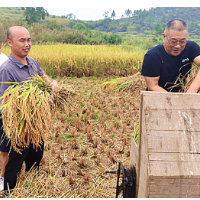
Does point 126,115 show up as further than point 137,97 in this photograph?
No

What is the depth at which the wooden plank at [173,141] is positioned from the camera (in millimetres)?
1251

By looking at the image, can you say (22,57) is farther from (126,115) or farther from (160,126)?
(126,115)

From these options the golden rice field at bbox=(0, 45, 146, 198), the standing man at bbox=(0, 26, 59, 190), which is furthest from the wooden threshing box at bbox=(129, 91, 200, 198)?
the standing man at bbox=(0, 26, 59, 190)

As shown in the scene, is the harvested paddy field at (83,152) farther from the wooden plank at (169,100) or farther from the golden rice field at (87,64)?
the golden rice field at (87,64)

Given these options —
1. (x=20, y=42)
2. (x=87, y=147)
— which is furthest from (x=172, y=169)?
(x=87, y=147)

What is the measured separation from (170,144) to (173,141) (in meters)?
0.03

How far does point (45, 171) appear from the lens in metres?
2.98

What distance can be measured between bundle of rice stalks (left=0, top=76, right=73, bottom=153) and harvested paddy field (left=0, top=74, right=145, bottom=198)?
20cm

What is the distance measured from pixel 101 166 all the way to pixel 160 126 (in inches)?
83.2

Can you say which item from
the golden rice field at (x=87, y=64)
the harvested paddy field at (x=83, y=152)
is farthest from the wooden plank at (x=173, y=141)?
the golden rice field at (x=87, y=64)

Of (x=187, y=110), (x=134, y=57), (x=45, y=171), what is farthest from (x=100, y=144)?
(x=134, y=57)

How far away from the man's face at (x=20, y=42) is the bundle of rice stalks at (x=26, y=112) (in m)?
0.37

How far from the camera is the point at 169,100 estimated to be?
138 cm

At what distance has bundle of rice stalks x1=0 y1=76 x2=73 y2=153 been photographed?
77.4 inches
